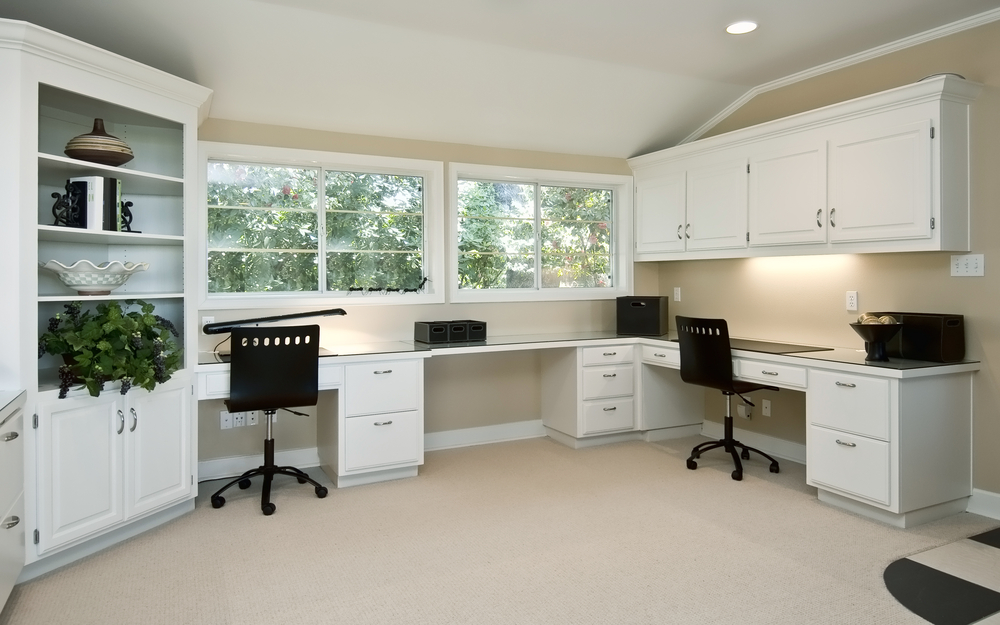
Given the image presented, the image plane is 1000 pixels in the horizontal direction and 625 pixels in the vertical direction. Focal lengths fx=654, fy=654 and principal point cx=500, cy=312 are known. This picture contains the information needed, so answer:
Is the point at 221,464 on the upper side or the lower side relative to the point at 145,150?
lower

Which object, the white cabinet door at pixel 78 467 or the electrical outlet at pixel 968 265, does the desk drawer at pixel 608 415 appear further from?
the white cabinet door at pixel 78 467

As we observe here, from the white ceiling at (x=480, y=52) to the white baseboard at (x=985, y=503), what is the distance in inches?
94.6

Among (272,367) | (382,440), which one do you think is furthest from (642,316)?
(272,367)

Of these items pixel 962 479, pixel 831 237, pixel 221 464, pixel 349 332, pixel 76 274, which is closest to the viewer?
pixel 76 274

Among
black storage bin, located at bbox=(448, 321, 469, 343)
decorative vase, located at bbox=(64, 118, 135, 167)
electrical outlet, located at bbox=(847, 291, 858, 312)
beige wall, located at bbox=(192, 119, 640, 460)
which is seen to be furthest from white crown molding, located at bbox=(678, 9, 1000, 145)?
decorative vase, located at bbox=(64, 118, 135, 167)

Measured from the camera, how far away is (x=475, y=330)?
4.40 metres

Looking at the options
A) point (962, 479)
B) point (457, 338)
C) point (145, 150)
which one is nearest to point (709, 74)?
point (457, 338)

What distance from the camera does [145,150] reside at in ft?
11.3

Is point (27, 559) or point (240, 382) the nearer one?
point (27, 559)

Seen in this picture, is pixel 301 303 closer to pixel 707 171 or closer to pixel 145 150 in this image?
pixel 145 150

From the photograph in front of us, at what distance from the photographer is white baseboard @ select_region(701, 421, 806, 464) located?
429 cm

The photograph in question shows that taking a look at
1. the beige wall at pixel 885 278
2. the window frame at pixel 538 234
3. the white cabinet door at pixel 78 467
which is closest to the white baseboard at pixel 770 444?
the beige wall at pixel 885 278

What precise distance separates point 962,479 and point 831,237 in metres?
1.40

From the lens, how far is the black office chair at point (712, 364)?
12.8 ft
